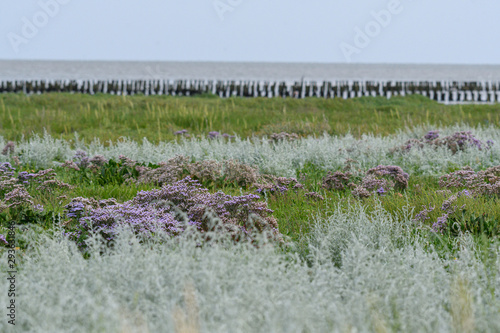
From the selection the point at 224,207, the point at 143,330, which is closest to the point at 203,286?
the point at 143,330

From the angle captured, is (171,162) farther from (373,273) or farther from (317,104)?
(317,104)

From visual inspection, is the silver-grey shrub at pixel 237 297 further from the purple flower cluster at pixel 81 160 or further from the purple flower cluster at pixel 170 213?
the purple flower cluster at pixel 81 160

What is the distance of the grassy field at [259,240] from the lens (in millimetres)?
2506

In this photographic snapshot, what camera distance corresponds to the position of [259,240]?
3225mm

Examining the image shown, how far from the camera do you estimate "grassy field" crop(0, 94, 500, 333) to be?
2506 mm

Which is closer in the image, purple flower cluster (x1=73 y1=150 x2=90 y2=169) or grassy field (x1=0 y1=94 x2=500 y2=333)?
grassy field (x1=0 y1=94 x2=500 y2=333)

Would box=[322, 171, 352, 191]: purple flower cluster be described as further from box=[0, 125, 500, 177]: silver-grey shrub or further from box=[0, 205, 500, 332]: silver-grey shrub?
box=[0, 205, 500, 332]: silver-grey shrub

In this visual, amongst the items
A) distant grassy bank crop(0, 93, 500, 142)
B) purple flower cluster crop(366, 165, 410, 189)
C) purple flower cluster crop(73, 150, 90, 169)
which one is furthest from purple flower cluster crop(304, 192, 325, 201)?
distant grassy bank crop(0, 93, 500, 142)

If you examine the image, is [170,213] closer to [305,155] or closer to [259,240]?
[259,240]

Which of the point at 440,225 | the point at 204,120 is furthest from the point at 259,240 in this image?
the point at 204,120

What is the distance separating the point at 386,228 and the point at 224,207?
1449mm

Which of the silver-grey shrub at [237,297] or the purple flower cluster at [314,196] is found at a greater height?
the silver-grey shrub at [237,297]

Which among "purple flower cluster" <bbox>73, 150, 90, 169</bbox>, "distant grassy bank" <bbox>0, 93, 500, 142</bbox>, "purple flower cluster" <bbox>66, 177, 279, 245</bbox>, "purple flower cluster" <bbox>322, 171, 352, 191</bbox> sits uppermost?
"purple flower cluster" <bbox>66, 177, 279, 245</bbox>

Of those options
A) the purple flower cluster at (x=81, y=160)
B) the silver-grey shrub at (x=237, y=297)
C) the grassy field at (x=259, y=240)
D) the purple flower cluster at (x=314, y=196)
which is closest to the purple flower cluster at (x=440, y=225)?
the grassy field at (x=259, y=240)
